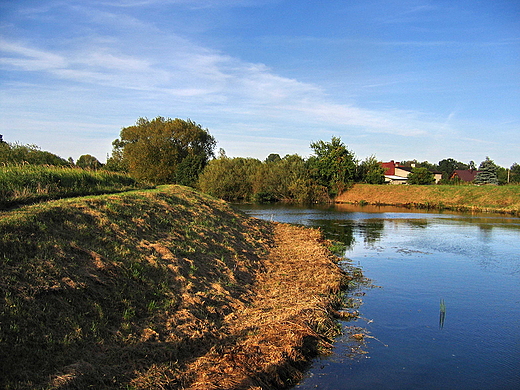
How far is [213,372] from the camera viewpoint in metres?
6.32

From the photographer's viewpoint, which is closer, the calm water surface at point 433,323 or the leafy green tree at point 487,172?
the calm water surface at point 433,323

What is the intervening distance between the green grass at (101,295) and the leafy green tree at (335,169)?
52069mm

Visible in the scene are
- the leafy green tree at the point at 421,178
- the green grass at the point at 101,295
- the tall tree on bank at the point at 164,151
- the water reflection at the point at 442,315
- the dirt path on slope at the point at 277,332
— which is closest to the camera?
the green grass at the point at 101,295

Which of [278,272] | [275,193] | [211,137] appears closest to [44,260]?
[278,272]

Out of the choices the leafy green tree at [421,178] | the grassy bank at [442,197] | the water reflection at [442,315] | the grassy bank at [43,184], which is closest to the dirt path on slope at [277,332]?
the water reflection at [442,315]

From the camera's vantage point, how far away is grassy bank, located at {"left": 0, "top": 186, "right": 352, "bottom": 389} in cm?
581

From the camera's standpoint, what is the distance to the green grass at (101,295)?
5652mm

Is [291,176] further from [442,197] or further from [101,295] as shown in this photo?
[101,295]

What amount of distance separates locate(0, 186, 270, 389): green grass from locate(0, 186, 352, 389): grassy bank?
2cm

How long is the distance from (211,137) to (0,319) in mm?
73017

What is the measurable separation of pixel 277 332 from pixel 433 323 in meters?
4.57

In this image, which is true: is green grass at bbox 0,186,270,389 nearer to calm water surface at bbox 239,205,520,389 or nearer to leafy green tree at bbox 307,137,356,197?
calm water surface at bbox 239,205,520,389

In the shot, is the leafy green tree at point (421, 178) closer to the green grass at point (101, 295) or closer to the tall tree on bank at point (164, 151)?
the tall tree on bank at point (164, 151)

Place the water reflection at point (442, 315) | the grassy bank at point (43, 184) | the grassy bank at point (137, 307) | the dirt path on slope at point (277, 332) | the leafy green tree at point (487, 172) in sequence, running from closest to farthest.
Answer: the grassy bank at point (137, 307) < the dirt path on slope at point (277, 332) < the water reflection at point (442, 315) < the grassy bank at point (43, 184) < the leafy green tree at point (487, 172)
